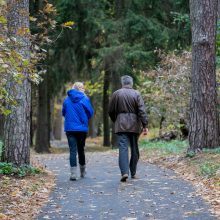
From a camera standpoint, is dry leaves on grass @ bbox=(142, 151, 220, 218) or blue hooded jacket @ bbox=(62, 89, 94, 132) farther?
blue hooded jacket @ bbox=(62, 89, 94, 132)

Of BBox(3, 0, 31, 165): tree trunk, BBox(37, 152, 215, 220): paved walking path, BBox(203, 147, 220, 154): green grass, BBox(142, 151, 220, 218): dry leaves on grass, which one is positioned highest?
BBox(3, 0, 31, 165): tree trunk

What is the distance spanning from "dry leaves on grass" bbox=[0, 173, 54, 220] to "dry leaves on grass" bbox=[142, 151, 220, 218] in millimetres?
2626

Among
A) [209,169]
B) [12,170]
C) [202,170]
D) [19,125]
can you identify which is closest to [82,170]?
[12,170]

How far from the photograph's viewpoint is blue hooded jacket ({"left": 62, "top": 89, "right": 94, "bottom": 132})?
420 inches

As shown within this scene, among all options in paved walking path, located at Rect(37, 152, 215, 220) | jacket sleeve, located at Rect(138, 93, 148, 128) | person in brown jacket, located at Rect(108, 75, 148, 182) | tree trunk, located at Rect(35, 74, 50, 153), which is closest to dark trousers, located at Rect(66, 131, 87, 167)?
paved walking path, located at Rect(37, 152, 215, 220)

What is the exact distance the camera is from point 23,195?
27.8 ft

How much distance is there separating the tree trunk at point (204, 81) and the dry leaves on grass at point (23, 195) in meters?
3.78

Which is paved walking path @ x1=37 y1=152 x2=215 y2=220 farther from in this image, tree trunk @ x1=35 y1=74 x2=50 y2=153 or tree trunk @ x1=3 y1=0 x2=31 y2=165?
tree trunk @ x1=35 y1=74 x2=50 y2=153

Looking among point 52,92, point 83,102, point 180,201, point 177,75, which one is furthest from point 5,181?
point 52,92

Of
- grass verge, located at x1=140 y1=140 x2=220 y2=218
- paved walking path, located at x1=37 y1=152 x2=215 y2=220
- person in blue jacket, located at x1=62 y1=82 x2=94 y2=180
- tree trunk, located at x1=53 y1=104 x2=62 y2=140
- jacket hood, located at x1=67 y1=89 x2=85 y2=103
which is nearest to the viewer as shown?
paved walking path, located at x1=37 y1=152 x2=215 y2=220

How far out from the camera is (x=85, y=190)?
9281 millimetres

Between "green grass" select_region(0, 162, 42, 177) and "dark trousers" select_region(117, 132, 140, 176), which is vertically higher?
"dark trousers" select_region(117, 132, 140, 176)

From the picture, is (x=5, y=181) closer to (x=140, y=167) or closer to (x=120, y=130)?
(x=120, y=130)

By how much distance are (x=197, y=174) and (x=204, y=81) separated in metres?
2.72
